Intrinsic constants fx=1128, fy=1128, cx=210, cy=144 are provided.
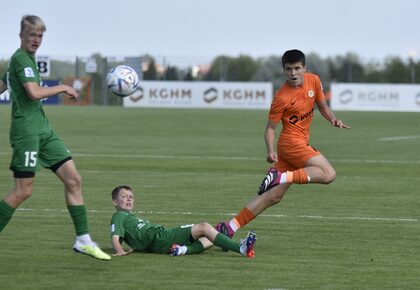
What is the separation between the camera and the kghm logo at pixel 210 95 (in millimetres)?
63344

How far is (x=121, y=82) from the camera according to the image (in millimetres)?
13938

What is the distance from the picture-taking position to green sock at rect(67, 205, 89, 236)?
10.7 metres

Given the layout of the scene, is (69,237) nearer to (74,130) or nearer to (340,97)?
(74,130)

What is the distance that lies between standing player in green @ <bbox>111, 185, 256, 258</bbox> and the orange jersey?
1.64 meters

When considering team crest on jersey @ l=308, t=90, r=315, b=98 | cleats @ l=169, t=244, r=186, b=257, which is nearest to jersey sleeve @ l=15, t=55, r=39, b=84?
cleats @ l=169, t=244, r=186, b=257

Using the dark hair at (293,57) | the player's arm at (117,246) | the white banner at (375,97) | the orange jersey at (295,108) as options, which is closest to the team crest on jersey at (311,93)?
the orange jersey at (295,108)

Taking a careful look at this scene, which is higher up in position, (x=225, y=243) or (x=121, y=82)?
(x=121, y=82)

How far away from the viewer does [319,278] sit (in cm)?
1009

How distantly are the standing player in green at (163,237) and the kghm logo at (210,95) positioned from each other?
51955 millimetres

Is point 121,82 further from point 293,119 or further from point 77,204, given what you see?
point 77,204

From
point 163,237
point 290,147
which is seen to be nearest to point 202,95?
point 290,147

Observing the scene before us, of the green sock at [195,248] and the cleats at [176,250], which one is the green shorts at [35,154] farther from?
the green sock at [195,248]

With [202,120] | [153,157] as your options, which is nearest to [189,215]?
[153,157]

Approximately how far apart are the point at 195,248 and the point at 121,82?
3.23 m
